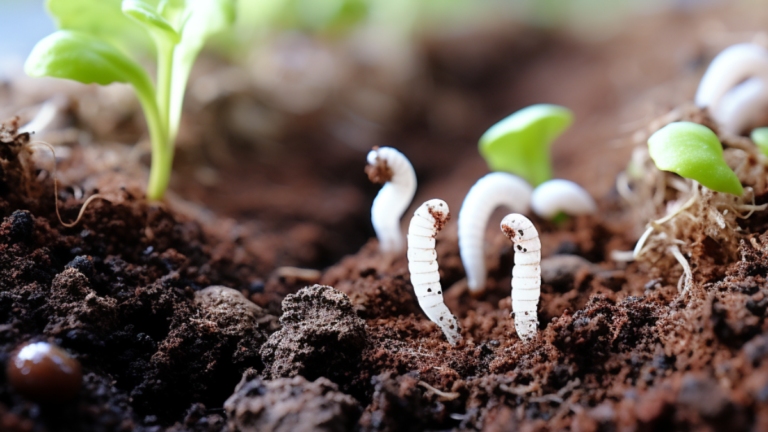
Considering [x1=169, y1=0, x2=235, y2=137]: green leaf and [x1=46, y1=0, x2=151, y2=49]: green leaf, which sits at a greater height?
[x1=46, y1=0, x2=151, y2=49]: green leaf

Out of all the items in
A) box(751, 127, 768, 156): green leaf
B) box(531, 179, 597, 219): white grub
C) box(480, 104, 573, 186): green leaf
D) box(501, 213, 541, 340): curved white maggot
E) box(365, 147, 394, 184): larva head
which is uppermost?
box(480, 104, 573, 186): green leaf

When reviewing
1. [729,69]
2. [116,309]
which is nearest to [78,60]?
[116,309]

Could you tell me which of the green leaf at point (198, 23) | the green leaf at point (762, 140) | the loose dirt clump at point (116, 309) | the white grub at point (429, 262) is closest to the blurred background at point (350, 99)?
the loose dirt clump at point (116, 309)

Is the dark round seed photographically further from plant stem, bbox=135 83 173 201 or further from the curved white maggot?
the curved white maggot

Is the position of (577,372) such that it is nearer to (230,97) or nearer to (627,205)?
(627,205)

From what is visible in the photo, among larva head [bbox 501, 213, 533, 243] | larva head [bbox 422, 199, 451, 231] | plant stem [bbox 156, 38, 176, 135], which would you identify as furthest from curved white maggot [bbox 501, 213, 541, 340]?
plant stem [bbox 156, 38, 176, 135]

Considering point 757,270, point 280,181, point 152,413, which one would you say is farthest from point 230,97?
point 757,270

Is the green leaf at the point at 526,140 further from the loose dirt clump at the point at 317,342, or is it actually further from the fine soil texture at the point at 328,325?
the loose dirt clump at the point at 317,342

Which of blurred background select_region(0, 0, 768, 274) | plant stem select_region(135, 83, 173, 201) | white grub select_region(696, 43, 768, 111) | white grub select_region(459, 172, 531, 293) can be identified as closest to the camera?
white grub select_region(459, 172, 531, 293)
